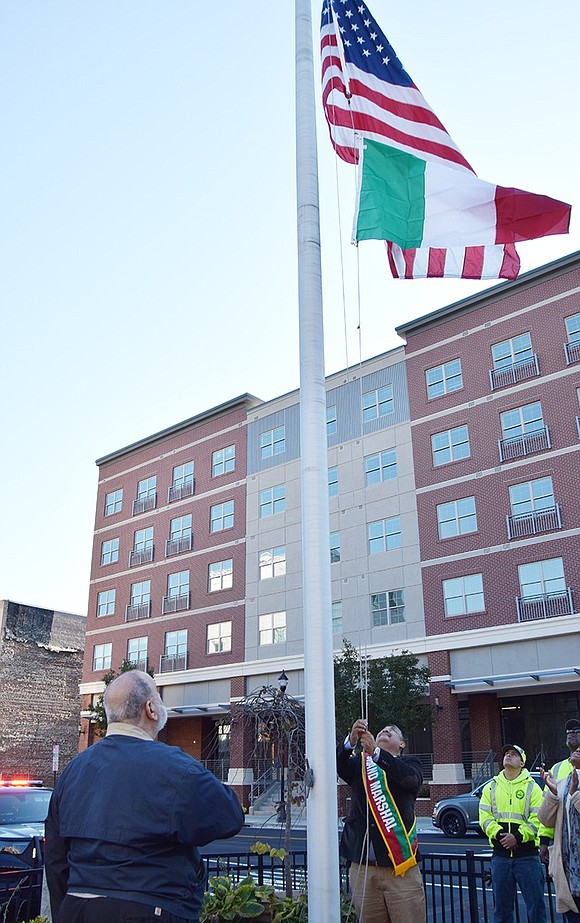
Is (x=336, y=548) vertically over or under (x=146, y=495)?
under

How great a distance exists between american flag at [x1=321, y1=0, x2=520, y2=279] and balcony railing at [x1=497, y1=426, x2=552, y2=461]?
25.5m

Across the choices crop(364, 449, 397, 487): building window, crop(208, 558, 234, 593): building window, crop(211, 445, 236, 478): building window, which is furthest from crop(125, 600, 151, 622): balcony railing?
crop(364, 449, 397, 487): building window

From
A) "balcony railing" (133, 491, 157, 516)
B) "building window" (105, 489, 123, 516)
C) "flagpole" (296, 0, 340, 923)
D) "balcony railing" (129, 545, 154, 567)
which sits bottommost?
"flagpole" (296, 0, 340, 923)

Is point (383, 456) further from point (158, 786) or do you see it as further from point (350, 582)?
point (158, 786)

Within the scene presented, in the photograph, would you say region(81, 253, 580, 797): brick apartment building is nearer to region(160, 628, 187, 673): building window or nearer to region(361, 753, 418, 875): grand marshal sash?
region(160, 628, 187, 673): building window

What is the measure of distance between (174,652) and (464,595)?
17728 mm

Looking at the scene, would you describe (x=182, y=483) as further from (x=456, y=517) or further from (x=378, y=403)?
(x=456, y=517)

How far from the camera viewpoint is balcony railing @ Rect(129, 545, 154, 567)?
47.8m

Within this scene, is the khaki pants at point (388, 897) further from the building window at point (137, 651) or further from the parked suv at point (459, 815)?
the building window at point (137, 651)

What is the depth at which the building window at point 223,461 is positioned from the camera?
4556 cm

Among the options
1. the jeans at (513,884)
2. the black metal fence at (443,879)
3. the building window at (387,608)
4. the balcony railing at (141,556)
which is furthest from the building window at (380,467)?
the jeans at (513,884)

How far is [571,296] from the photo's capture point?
3356cm

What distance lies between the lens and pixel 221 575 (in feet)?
143

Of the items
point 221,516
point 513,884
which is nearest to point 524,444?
point 221,516
